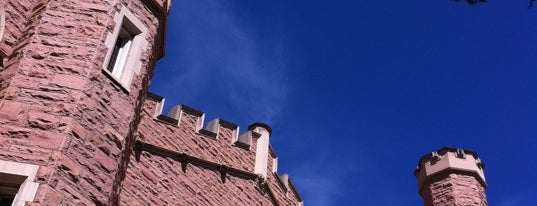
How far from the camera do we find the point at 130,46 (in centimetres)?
736

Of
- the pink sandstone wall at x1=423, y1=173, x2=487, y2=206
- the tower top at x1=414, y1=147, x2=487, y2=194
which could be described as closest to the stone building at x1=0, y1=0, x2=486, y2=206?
the pink sandstone wall at x1=423, y1=173, x2=487, y2=206

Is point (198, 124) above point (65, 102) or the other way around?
above

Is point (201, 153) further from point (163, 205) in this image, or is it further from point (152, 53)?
point (152, 53)

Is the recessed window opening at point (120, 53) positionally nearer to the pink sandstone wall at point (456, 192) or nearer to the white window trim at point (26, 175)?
the white window trim at point (26, 175)

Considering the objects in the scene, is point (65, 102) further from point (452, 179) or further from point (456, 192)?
point (452, 179)

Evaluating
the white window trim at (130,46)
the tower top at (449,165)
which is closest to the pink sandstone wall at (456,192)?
the tower top at (449,165)

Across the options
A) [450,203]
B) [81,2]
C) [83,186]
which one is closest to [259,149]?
[450,203]

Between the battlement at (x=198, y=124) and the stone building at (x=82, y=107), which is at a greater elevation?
the battlement at (x=198, y=124)

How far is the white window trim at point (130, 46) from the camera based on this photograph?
22.2ft

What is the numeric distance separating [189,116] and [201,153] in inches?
32.9

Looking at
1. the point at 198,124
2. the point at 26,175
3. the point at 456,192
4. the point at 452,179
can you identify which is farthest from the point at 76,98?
the point at 452,179

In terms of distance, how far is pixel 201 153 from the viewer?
36.5ft

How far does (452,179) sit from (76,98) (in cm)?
971

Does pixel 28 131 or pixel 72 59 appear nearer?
pixel 28 131
